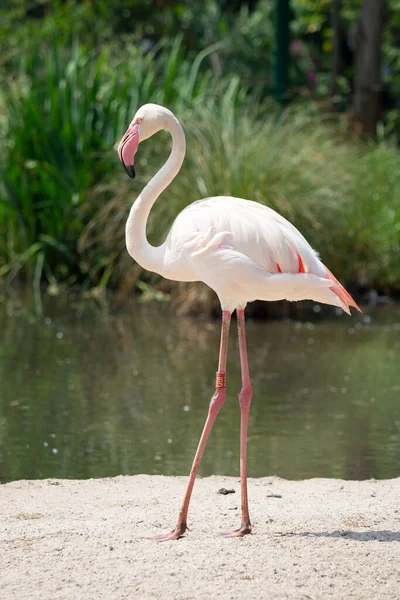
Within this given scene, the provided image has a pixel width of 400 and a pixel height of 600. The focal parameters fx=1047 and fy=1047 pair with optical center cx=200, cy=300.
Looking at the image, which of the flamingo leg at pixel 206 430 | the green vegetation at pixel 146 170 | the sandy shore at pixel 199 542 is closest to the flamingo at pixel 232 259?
the flamingo leg at pixel 206 430

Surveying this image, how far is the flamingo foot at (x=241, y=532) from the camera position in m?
4.08

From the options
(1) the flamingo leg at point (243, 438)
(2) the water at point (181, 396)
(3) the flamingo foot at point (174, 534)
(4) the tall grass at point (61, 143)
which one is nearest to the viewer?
(3) the flamingo foot at point (174, 534)

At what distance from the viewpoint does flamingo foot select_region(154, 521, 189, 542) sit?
13.2 ft

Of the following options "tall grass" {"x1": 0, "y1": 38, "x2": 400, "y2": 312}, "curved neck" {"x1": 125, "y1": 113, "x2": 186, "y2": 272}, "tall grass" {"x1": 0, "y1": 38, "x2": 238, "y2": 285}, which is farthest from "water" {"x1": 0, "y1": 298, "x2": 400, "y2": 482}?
"tall grass" {"x1": 0, "y1": 38, "x2": 238, "y2": 285}

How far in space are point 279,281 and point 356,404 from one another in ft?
10.5

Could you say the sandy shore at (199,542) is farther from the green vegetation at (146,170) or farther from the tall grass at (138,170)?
the tall grass at (138,170)

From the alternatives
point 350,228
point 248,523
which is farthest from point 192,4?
point 248,523

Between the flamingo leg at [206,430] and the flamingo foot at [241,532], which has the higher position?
the flamingo leg at [206,430]

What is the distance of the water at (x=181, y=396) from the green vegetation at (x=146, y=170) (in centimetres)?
103

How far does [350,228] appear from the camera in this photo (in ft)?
37.3

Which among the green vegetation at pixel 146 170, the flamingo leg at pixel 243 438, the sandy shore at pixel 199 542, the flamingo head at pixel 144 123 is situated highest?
the green vegetation at pixel 146 170

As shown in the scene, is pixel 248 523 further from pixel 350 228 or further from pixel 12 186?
pixel 12 186

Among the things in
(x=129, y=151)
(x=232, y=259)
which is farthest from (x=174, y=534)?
(x=129, y=151)

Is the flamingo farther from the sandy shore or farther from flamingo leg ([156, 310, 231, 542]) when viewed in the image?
the sandy shore
